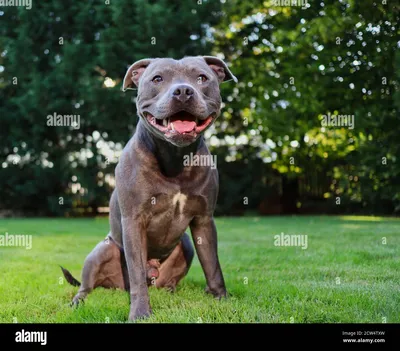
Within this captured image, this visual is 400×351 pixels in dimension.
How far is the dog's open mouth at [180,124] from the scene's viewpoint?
12.2 feet

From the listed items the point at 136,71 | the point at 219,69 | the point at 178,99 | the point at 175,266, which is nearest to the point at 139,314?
the point at 175,266

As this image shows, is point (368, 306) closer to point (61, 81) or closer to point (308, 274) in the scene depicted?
point (308, 274)

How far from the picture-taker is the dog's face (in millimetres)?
3604

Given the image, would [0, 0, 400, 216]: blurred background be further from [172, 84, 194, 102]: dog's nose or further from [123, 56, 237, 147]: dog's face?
[172, 84, 194, 102]: dog's nose

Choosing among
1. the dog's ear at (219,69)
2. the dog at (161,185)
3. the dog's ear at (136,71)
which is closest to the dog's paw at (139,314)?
the dog at (161,185)

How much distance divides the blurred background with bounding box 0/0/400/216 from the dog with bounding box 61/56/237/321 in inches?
420

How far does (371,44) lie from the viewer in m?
11.4

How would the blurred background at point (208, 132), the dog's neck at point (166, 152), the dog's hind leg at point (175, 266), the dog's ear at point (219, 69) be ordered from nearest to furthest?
1. the dog's neck at point (166, 152)
2. the dog's ear at point (219, 69)
3. the dog's hind leg at point (175, 266)
4. the blurred background at point (208, 132)

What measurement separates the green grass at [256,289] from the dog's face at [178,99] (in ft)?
4.30

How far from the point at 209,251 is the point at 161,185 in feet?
2.59

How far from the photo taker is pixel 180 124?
12.3 ft

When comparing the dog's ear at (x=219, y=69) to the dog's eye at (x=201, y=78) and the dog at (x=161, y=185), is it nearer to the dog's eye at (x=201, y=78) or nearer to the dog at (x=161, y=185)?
the dog at (x=161, y=185)

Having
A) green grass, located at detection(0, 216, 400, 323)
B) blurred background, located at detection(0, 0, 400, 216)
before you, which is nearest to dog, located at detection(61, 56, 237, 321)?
green grass, located at detection(0, 216, 400, 323)

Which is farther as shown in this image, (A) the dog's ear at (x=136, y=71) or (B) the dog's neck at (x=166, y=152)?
(A) the dog's ear at (x=136, y=71)
